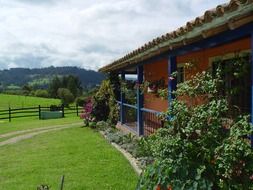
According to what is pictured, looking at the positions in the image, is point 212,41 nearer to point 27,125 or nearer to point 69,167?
point 69,167

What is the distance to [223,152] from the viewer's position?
5051 mm

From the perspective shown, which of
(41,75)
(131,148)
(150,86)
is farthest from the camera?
(41,75)

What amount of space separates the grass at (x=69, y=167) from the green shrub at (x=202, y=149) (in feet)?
8.75

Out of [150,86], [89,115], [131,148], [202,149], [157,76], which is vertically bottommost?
[131,148]

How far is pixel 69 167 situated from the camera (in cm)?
1033

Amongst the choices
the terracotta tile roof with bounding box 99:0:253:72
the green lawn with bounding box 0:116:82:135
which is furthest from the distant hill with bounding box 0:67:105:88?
the terracotta tile roof with bounding box 99:0:253:72

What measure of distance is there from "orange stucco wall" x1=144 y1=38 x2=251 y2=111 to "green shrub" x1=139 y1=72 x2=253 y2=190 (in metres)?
1.60

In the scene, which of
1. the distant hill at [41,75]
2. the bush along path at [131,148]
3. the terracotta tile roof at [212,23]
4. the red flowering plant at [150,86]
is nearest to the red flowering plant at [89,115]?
the bush along path at [131,148]

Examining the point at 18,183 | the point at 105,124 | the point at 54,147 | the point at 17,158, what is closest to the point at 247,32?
the point at 18,183

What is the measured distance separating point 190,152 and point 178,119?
1.80 ft

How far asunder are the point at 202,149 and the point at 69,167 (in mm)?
5531

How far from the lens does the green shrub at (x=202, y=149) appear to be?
499 cm

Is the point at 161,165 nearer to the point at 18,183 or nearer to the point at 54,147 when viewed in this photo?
the point at 18,183

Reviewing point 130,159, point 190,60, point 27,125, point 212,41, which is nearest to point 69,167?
point 130,159
